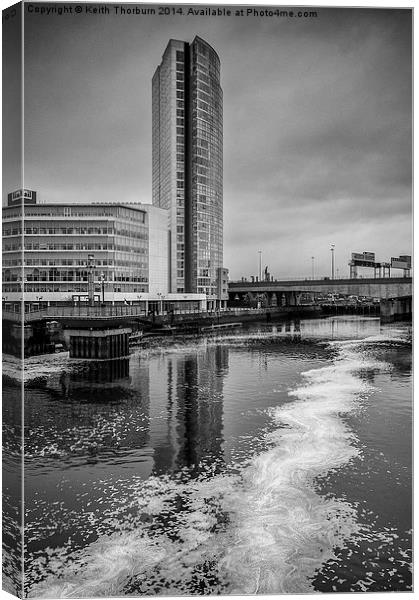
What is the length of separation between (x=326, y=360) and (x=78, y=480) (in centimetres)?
470

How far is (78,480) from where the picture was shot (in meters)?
6.85

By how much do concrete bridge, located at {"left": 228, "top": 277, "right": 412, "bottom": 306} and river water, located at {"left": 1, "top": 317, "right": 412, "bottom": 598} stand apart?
614mm

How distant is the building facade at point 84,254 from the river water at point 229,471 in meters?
1.40

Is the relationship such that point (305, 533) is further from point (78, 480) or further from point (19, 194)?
point (19, 194)

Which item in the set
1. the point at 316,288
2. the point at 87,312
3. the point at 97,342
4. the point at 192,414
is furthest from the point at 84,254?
the point at 316,288

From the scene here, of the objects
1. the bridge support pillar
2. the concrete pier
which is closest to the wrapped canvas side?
the bridge support pillar

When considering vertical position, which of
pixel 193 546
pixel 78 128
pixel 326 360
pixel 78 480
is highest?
pixel 78 128

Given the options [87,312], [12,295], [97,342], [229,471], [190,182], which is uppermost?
[190,182]

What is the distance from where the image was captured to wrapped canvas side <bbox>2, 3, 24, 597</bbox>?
5.90m

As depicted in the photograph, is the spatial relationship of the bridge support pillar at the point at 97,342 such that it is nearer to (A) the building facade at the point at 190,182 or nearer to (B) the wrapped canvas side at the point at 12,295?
(A) the building facade at the point at 190,182

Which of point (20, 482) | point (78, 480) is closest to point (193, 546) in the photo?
point (78, 480)

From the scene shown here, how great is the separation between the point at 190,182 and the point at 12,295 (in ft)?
46.2

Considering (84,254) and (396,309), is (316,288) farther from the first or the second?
(84,254)

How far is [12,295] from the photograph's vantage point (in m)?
6.50
